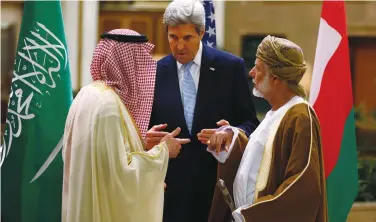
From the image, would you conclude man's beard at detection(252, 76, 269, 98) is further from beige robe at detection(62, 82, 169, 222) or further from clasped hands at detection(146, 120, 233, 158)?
beige robe at detection(62, 82, 169, 222)

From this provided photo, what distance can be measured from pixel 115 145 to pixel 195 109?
60 centimetres

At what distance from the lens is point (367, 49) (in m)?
7.95

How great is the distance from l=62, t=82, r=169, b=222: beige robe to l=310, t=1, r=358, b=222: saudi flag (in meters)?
1.50

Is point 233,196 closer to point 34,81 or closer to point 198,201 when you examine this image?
point 198,201

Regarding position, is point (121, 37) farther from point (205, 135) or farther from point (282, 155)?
point (282, 155)

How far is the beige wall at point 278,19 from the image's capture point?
756 cm

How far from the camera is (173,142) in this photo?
292 cm

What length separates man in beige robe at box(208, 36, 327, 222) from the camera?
8.30 ft

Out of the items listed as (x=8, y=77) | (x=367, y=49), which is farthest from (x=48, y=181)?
(x=367, y=49)

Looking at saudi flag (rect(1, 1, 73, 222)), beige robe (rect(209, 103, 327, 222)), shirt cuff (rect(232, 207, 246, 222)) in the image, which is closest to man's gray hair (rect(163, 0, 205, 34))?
beige robe (rect(209, 103, 327, 222))

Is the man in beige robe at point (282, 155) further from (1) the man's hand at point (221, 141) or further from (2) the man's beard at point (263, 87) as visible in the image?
(1) the man's hand at point (221, 141)

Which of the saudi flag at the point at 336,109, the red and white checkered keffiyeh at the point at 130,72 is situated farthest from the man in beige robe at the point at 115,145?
the saudi flag at the point at 336,109

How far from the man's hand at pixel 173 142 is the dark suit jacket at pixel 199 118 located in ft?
0.66

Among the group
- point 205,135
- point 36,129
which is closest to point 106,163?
point 205,135
